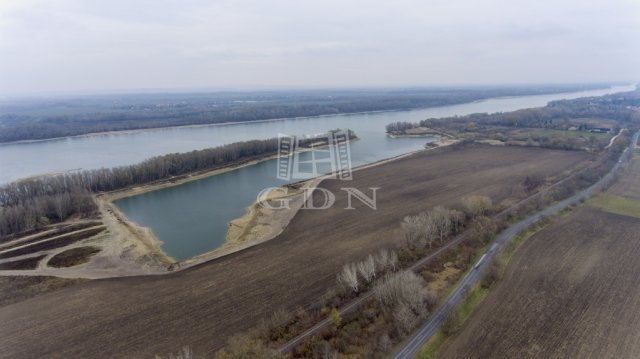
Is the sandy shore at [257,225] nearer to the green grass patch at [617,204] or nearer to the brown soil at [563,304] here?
the brown soil at [563,304]

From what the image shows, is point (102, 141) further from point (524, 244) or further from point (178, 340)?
point (524, 244)

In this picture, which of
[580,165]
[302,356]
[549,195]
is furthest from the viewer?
[580,165]

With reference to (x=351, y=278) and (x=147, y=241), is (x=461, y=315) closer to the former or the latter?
(x=351, y=278)

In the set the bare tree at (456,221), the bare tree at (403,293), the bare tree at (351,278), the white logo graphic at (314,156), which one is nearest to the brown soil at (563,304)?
the bare tree at (403,293)

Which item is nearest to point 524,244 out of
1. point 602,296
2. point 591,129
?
point 602,296

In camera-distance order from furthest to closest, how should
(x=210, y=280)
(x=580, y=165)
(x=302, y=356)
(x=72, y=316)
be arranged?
(x=580, y=165) → (x=210, y=280) → (x=72, y=316) → (x=302, y=356)

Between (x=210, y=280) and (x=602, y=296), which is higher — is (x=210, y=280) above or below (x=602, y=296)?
above

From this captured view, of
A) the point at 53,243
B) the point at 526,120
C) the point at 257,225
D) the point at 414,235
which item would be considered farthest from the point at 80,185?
the point at 526,120
